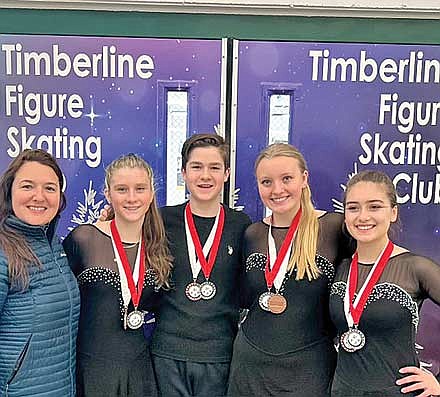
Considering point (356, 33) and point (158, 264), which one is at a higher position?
point (356, 33)

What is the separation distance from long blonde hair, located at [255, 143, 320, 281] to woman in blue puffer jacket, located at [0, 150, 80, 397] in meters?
0.69

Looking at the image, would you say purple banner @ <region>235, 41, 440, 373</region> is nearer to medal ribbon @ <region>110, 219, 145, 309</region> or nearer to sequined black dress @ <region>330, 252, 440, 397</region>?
medal ribbon @ <region>110, 219, 145, 309</region>

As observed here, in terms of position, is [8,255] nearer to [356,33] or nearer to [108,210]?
[108,210]

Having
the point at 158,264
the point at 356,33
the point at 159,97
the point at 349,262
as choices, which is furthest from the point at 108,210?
the point at 356,33

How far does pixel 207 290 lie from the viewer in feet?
6.98

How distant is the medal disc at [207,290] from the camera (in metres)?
2.13

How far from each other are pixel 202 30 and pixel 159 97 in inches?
12.3

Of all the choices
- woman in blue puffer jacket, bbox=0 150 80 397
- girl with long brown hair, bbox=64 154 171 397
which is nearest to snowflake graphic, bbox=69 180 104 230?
girl with long brown hair, bbox=64 154 171 397

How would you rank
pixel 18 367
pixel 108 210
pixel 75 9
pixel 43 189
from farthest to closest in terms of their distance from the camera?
pixel 75 9 < pixel 108 210 < pixel 43 189 < pixel 18 367

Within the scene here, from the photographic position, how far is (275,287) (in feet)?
6.70

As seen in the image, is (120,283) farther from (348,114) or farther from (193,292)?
(348,114)

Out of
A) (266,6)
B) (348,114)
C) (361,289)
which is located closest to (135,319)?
(361,289)

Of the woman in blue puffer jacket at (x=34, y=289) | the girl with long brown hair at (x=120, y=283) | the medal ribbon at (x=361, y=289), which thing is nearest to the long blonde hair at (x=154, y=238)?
the girl with long brown hair at (x=120, y=283)

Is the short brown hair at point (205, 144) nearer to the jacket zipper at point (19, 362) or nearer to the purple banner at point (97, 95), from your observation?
the purple banner at point (97, 95)
